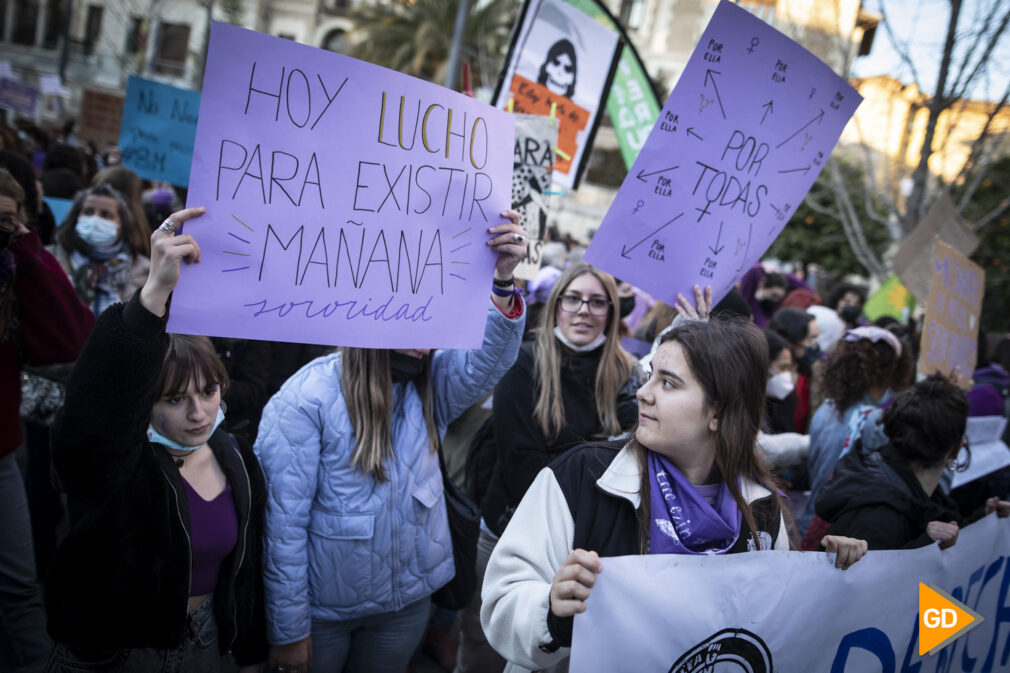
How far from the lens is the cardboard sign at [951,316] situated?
3.47 m

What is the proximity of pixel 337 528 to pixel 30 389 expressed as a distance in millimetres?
2116

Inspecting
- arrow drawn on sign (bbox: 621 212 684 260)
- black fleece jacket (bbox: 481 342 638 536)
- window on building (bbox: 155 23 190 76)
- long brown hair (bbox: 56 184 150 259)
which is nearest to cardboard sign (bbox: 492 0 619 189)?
black fleece jacket (bbox: 481 342 638 536)

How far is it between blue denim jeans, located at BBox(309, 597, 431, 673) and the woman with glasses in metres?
0.59

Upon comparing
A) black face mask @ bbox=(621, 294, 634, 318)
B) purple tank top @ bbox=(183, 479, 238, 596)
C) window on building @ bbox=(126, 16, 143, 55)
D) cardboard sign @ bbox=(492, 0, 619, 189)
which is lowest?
purple tank top @ bbox=(183, 479, 238, 596)

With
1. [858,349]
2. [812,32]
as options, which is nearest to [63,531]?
[858,349]

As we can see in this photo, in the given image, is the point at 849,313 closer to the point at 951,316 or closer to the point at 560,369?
the point at 951,316

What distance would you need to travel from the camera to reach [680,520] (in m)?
1.84

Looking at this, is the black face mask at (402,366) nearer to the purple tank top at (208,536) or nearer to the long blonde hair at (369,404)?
the long blonde hair at (369,404)

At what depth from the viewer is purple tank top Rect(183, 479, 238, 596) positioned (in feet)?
7.11

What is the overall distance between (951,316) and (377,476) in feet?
9.91

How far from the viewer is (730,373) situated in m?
1.98

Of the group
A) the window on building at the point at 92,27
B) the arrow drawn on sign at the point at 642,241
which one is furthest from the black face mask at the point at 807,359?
the window on building at the point at 92,27

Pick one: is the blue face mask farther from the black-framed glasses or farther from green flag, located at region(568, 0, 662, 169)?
green flag, located at region(568, 0, 662, 169)

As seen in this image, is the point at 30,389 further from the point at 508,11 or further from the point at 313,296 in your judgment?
the point at 508,11
